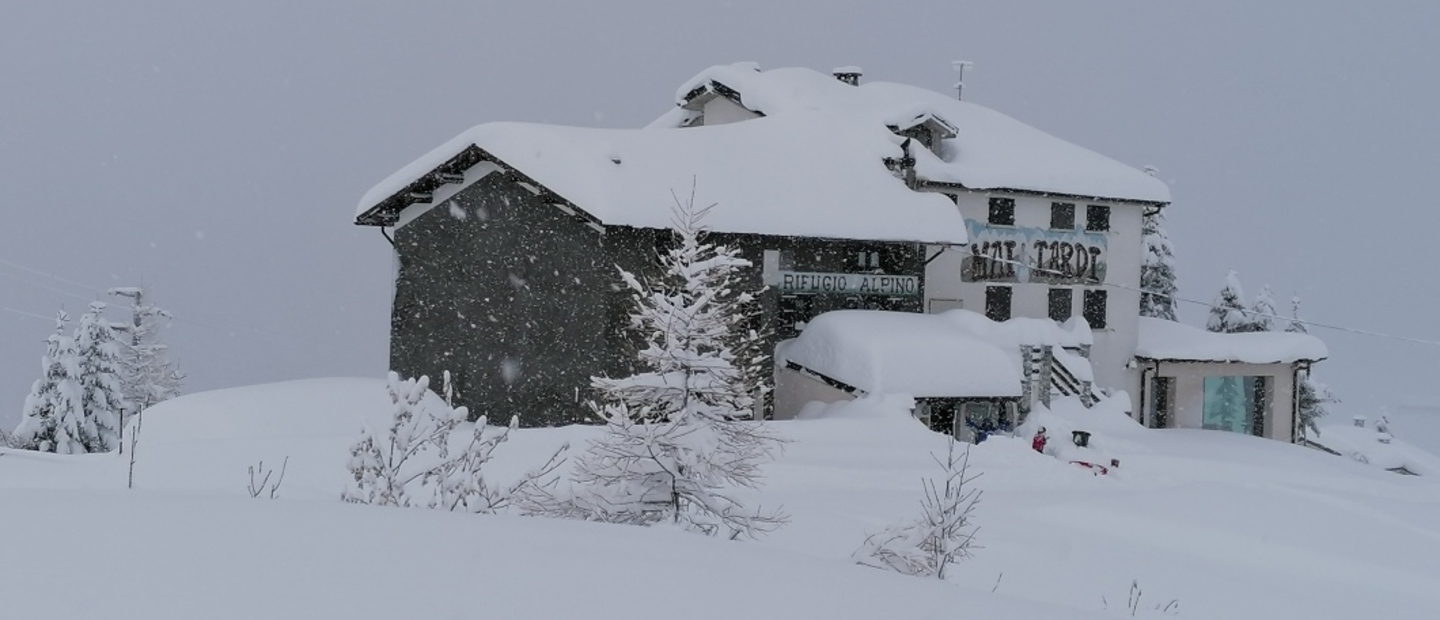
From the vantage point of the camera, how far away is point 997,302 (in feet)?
95.0

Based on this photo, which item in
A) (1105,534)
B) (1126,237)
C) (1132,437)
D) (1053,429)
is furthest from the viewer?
(1126,237)

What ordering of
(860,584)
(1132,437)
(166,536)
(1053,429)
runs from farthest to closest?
(1132,437) → (1053,429) → (860,584) → (166,536)

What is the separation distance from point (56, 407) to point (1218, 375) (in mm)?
34724

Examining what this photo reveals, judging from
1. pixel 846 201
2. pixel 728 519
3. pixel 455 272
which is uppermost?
pixel 846 201

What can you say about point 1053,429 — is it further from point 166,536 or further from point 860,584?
point 166,536

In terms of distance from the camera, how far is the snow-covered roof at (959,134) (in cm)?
2817

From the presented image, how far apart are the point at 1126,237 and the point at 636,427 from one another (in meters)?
24.9

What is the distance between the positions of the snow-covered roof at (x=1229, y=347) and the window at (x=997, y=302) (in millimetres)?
4952

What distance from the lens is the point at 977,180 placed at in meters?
28.2

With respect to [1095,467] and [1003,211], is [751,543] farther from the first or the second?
[1003,211]

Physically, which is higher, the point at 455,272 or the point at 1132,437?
the point at 455,272

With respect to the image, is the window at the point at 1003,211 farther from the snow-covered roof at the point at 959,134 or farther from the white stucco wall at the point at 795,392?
the white stucco wall at the point at 795,392

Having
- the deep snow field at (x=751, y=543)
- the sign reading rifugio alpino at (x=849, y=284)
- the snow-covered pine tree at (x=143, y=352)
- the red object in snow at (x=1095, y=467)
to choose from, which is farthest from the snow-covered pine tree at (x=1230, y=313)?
the snow-covered pine tree at (x=143, y=352)

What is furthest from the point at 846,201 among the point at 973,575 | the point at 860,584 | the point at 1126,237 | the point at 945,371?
the point at 860,584
